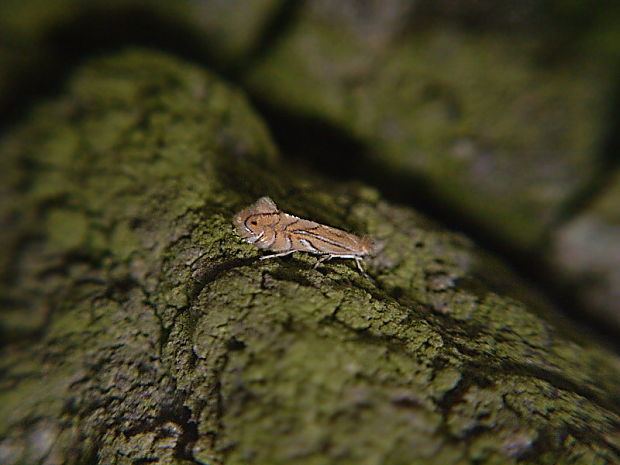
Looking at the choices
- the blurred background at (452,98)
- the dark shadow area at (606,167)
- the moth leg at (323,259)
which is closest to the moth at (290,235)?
the moth leg at (323,259)

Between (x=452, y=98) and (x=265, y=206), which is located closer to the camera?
(x=265, y=206)

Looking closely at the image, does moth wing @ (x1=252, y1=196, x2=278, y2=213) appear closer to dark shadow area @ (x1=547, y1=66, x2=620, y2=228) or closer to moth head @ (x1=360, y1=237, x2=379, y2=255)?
moth head @ (x1=360, y1=237, x2=379, y2=255)

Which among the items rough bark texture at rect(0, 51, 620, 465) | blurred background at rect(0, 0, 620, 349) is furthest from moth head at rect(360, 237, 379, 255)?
blurred background at rect(0, 0, 620, 349)

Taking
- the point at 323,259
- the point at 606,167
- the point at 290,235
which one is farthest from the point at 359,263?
the point at 606,167

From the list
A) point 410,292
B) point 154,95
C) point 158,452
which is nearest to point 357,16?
point 154,95

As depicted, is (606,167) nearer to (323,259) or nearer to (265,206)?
(323,259)

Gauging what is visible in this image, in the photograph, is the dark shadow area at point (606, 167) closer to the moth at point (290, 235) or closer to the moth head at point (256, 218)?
the moth at point (290, 235)
